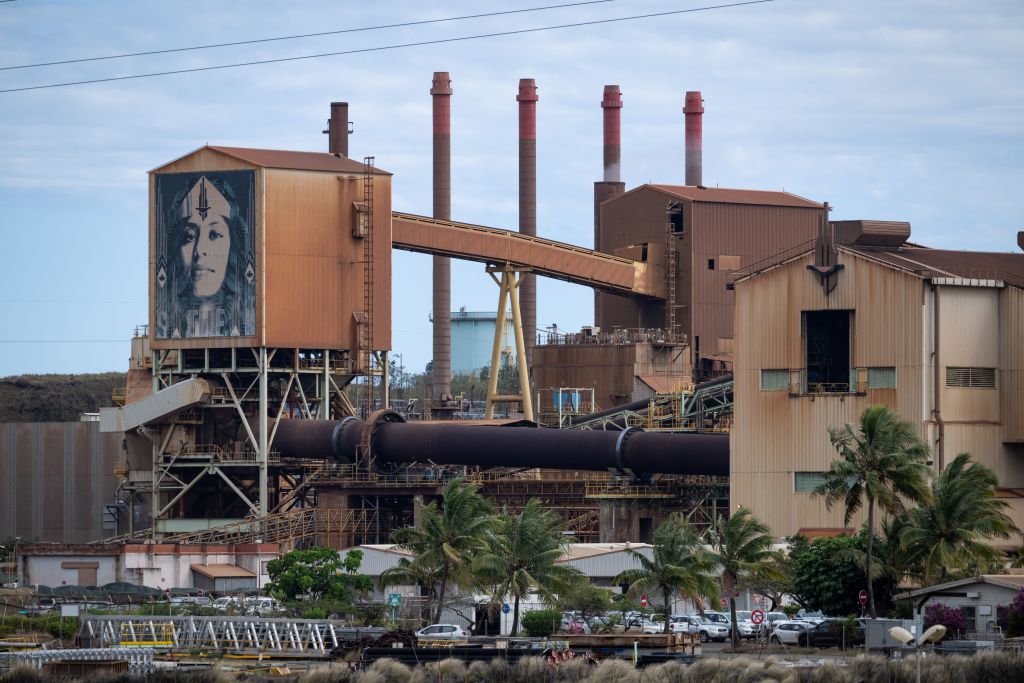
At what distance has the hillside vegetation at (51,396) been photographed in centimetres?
14680

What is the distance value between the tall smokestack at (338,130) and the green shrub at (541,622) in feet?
154

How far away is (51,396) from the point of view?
15062 cm

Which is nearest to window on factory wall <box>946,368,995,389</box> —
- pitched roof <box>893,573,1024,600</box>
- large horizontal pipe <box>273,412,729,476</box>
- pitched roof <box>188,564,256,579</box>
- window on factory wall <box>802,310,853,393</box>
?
window on factory wall <box>802,310,853,393</box>

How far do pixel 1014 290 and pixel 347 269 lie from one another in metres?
35.6

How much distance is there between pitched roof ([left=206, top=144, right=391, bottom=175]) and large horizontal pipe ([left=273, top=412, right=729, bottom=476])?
12.9 m

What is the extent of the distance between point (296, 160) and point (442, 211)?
2657cm

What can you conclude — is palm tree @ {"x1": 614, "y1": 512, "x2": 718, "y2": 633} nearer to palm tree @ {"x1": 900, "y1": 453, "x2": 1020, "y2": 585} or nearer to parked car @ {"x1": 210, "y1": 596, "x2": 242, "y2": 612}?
palm tree @ {"x1": 900, "y1": 453, "x2": 1020, "y2": 585}

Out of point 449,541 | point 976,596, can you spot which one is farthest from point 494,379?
point 976,596

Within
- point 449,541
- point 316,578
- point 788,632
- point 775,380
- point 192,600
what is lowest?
point 192,600

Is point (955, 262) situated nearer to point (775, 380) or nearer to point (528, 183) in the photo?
point (775, 380)

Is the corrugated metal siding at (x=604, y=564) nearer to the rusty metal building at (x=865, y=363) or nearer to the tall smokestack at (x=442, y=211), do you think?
the rusty metal building at (x=865, y=363)

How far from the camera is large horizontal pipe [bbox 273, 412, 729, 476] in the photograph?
79.1 meters

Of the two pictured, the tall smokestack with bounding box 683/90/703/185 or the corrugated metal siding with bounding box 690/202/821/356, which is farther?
the tall smokestack with bounding box 683/90/703/185

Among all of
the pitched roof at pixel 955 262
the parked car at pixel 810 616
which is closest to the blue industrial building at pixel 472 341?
the pitched roof at pixel 955 262
